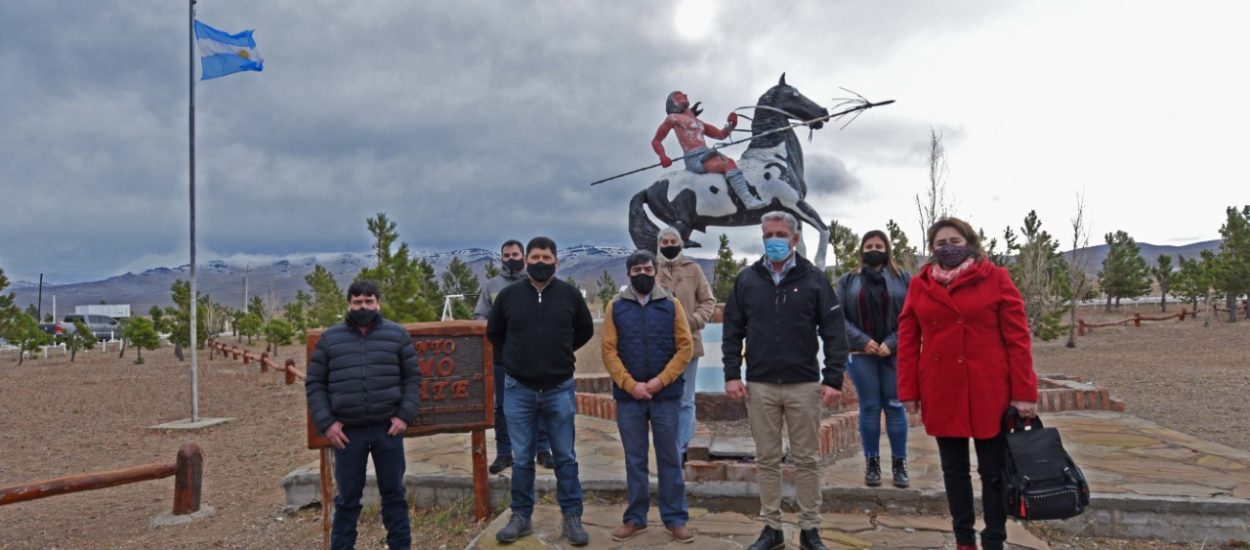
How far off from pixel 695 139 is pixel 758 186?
884 millimetres

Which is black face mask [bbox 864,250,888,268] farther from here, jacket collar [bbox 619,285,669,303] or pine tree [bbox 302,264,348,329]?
pine tree [bbox 302,264,348,329]

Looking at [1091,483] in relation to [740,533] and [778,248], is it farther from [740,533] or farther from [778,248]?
[778,248]

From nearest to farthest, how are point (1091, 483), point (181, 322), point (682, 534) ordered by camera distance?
point (682, 534), point (1091, 483), point (181, 322)

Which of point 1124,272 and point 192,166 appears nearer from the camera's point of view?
point 192,166

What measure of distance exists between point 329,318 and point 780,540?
18.7 metres

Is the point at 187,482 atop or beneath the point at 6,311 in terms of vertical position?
beneath

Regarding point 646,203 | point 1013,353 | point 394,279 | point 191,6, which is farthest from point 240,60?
point 1013,353

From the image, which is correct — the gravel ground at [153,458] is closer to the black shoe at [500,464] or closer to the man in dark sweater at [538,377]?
the black shoe at [500,464]

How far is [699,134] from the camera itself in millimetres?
→ 8047

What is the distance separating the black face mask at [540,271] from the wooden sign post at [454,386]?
757mm

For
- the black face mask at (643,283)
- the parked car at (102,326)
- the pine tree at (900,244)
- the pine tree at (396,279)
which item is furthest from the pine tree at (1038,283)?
the parked car at (102,326)

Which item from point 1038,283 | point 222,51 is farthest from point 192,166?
point 1038,283

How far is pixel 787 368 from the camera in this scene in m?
3.32

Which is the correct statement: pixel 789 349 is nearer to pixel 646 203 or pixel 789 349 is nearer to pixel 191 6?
pixel 646 203
